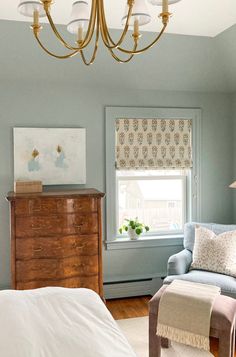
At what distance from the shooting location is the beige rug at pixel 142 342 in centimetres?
306

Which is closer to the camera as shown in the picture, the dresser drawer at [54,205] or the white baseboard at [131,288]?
the dresser drawer at [54,205]

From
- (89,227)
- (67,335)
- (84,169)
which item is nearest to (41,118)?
(84,169)

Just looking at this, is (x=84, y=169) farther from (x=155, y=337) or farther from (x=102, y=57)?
(x=155, y=337)

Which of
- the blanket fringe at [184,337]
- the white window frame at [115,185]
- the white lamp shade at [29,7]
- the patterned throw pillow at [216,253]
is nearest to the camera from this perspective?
the white lamp shade at [29,7]

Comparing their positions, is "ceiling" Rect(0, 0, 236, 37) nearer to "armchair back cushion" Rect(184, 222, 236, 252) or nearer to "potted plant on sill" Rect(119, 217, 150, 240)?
"armchair back cushion" Rect(184, 222, 236, 252)

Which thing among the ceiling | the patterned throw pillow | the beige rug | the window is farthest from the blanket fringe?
the ceiling

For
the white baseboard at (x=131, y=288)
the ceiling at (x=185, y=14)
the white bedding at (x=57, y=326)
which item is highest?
the ceiling at (x=185, y=14)

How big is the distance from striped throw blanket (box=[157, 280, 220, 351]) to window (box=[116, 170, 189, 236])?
5.73 feet

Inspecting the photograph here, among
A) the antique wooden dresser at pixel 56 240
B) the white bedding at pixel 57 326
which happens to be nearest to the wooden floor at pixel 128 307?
the antique wooden dresser at pixel 56 240

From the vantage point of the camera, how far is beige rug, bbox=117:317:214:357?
10.0ft

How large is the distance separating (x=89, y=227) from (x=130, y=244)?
864mm

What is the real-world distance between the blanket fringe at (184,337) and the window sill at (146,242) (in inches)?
65.0

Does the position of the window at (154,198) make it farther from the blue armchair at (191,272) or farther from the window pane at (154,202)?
the blue armchair at (191,272)

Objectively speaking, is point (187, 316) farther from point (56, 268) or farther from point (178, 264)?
point (56, 268)
